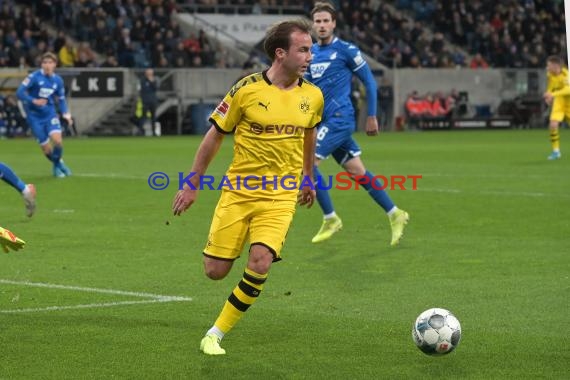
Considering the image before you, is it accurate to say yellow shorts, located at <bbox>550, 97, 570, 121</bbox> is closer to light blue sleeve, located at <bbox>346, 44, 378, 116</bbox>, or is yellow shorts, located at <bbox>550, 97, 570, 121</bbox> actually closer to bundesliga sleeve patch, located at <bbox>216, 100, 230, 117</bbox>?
light blue sleeve, located at <bbox>346, 44, 378, 116</bbox>

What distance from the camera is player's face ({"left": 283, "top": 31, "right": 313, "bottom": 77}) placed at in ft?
23.4

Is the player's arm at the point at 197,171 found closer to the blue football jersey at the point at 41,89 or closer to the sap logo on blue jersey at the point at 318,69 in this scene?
the sap logo on blue jersey at the point at 318,69

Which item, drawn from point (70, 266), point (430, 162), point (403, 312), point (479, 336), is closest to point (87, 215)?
point (70, 266)

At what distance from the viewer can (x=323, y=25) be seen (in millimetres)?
11883

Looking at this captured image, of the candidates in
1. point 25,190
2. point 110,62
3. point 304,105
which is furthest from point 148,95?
point 304,105

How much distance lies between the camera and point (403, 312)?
8398 millimetres

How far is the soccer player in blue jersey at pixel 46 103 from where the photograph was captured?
2209cm

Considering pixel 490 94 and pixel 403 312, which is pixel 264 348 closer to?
pixel 403 312

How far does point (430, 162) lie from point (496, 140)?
34.5 ft

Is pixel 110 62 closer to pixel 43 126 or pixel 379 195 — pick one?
pixel 43 126

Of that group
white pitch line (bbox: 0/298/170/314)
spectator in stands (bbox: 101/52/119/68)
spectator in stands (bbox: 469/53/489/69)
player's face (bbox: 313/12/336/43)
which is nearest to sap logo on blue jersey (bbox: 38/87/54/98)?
player's face (bbox: 313/12/336/43)

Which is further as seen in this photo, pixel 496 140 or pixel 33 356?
pixel 496 140

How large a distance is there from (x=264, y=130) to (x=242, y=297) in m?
1.04

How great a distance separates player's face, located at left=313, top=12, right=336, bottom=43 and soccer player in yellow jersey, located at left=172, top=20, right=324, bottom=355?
14.6ft
